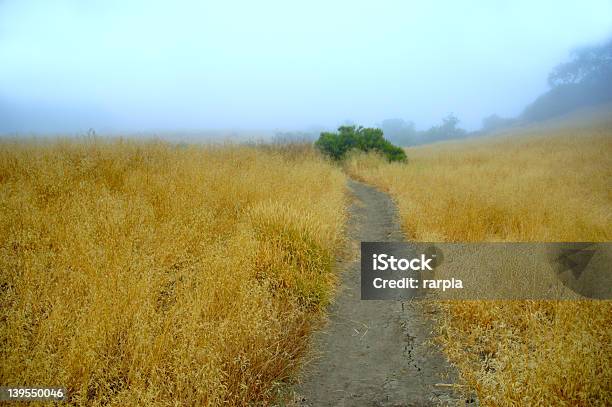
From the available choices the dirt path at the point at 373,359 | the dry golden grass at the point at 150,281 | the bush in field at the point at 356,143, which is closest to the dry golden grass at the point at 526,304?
the dirt path at the point at 373,359

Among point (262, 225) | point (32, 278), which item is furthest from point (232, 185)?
point (32, 278)

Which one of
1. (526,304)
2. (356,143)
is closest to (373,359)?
(526,304)

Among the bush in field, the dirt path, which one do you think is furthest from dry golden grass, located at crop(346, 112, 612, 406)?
the bush in field

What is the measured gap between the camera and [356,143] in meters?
22.8

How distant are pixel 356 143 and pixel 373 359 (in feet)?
65.9

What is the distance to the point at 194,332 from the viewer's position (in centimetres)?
314

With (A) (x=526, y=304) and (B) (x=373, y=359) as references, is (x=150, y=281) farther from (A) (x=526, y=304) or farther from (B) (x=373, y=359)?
(A) (x=526, y=304)

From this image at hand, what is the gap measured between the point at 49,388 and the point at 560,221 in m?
7.50

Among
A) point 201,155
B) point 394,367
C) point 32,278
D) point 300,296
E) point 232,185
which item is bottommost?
point 394,367

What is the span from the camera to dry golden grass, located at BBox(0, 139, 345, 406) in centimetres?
279

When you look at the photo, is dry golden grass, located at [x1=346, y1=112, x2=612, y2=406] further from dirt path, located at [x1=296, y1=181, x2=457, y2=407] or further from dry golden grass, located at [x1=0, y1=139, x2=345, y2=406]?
dry golden grass, located at [x1=0, y1=139, x2=345, y2=406]

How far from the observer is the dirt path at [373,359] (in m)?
3.12

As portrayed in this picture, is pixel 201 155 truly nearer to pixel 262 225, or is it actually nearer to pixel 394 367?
pixel 262 225

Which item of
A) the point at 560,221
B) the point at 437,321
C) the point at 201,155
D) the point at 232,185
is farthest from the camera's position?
the point at 201,155
